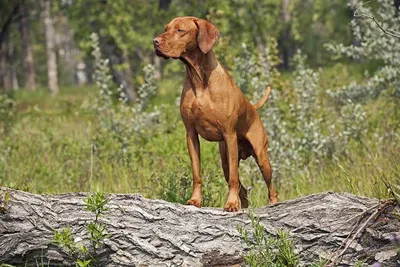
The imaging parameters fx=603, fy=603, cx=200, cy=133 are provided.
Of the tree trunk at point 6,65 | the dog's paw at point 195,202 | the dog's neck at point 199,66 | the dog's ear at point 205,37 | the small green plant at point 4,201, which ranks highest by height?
the tree trunk at point 6,65

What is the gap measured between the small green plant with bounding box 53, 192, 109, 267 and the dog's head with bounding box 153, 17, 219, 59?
92 cm

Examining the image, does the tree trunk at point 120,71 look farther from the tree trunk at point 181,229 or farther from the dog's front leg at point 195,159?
the tree trunk at point 181,229

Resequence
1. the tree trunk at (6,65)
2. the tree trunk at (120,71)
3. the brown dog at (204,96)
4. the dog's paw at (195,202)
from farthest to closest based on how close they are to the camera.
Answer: the tree trunk at (6,65)
the tree trunk at (120,71)
the dog's paw at (195,202)
the brown dog at (204,96)

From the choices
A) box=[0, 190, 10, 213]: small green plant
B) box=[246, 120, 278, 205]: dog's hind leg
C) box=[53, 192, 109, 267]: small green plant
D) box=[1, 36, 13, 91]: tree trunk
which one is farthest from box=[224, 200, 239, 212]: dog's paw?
box=[1, 36, 13, 91]: tree trunk

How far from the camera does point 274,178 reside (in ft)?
20.6

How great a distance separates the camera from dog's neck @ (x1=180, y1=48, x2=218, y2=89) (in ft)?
11.9

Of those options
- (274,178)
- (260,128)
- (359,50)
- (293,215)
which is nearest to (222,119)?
(260,128)

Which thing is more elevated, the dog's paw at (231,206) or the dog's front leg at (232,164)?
the dog's front leg at (232,164)

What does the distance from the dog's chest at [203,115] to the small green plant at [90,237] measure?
720 millimetres

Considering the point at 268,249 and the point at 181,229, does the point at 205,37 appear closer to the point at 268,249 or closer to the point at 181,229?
the point at 181,229

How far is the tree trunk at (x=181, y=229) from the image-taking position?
3.32 m

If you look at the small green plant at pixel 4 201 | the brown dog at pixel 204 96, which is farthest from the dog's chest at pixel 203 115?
the small green plant at pixel 4 201

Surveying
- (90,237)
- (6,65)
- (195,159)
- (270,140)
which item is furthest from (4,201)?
(6,65)

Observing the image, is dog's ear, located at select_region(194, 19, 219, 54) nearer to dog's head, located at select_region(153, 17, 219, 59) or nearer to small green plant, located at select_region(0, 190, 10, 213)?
dog's head, located at select_region(153, 17, 219, 59)
